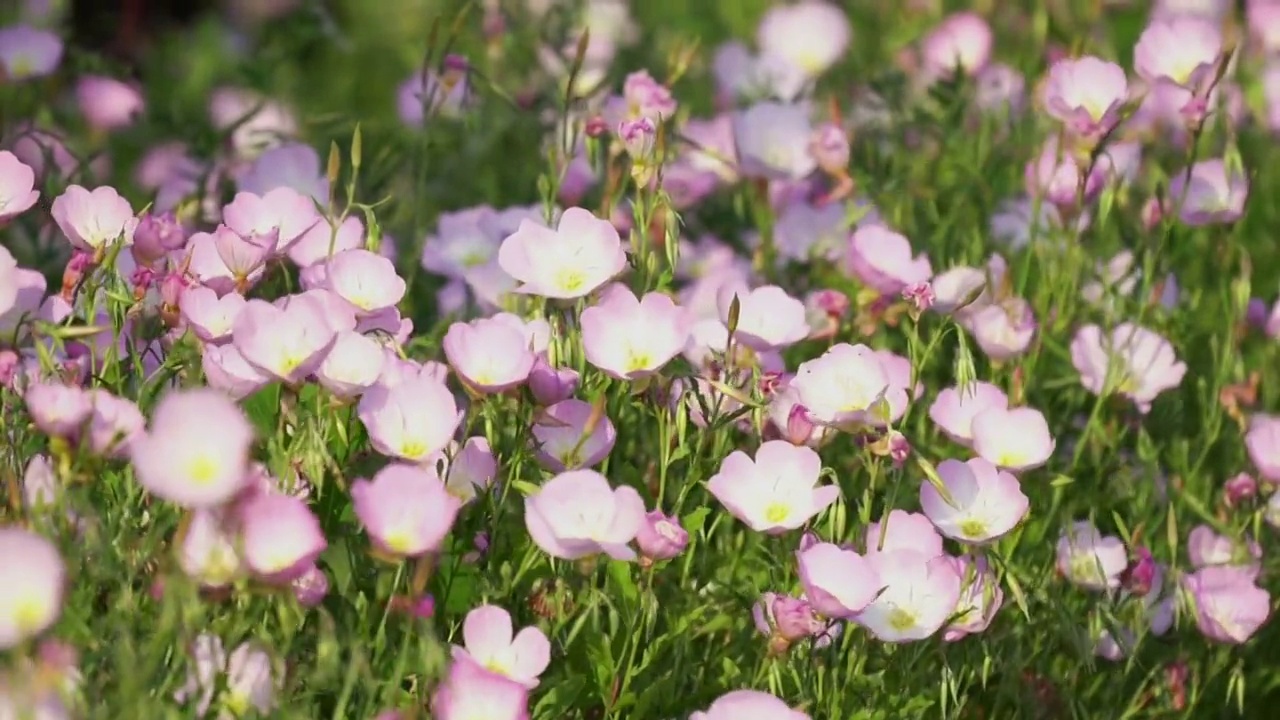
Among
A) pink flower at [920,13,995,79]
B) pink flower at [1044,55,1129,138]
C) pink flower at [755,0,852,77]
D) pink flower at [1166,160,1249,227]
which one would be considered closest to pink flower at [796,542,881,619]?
pink flower at [1044,55,1129,138]

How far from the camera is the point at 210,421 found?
143 cm

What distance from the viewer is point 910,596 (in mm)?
1715

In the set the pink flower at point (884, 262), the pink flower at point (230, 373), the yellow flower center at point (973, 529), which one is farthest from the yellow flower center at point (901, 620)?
the pink flower at point (230, 373)

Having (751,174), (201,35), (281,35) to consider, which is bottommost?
(201,35)

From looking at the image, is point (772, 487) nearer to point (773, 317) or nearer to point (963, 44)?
point (773, 317)

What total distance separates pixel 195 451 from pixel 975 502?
2.64 feet

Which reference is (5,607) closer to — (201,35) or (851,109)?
(851,109)

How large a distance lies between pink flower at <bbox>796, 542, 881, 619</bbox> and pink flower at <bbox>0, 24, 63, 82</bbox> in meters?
1.60

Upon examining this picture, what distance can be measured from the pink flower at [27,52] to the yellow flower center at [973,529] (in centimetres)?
163

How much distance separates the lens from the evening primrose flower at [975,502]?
1.75 metres

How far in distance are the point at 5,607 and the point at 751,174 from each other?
1.51 m

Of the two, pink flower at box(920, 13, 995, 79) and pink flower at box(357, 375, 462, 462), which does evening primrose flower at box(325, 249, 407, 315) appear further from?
pink flower at box(920, 13, 995, 79)

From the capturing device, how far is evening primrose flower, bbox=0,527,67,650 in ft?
4.40

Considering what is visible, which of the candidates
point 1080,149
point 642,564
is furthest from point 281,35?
point 642,564
